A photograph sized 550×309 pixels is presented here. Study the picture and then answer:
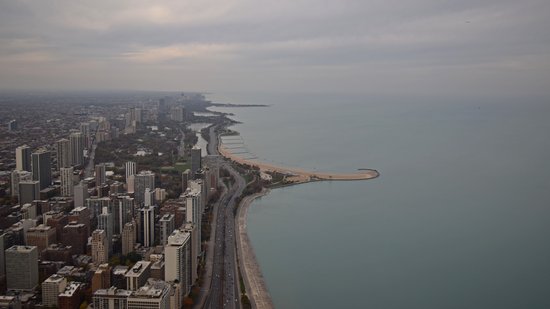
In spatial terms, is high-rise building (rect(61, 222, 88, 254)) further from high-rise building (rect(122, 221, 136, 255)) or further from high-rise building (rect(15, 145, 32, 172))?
high-rise building (rect(15, 145, 32, 172))

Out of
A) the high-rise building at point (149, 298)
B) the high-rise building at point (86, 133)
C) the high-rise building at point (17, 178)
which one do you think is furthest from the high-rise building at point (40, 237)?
the high-rise building at point (86, 133)

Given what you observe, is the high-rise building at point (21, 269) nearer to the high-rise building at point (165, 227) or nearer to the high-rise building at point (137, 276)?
the high-rise building at point (137, 276)

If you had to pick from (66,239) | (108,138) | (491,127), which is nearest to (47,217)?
(66,239)

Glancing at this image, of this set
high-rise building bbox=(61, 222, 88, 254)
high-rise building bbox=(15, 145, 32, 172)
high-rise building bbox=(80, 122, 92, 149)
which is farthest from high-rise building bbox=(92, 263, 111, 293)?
high-rise building bbox=(80, 122, 92, 149)

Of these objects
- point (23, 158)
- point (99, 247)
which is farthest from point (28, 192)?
point (99, 247)

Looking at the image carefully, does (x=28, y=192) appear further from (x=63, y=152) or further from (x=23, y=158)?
(x=63, y=152)

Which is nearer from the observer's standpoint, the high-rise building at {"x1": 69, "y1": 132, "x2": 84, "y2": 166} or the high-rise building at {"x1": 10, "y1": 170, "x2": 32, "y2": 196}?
the high-rise building at {"x1": 10, "y1": 170, "x2": 32, "y2": 196}

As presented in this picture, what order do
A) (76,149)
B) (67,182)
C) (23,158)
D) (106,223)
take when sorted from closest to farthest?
(106,223) → (23,158) → (67,182) → (76,149)
